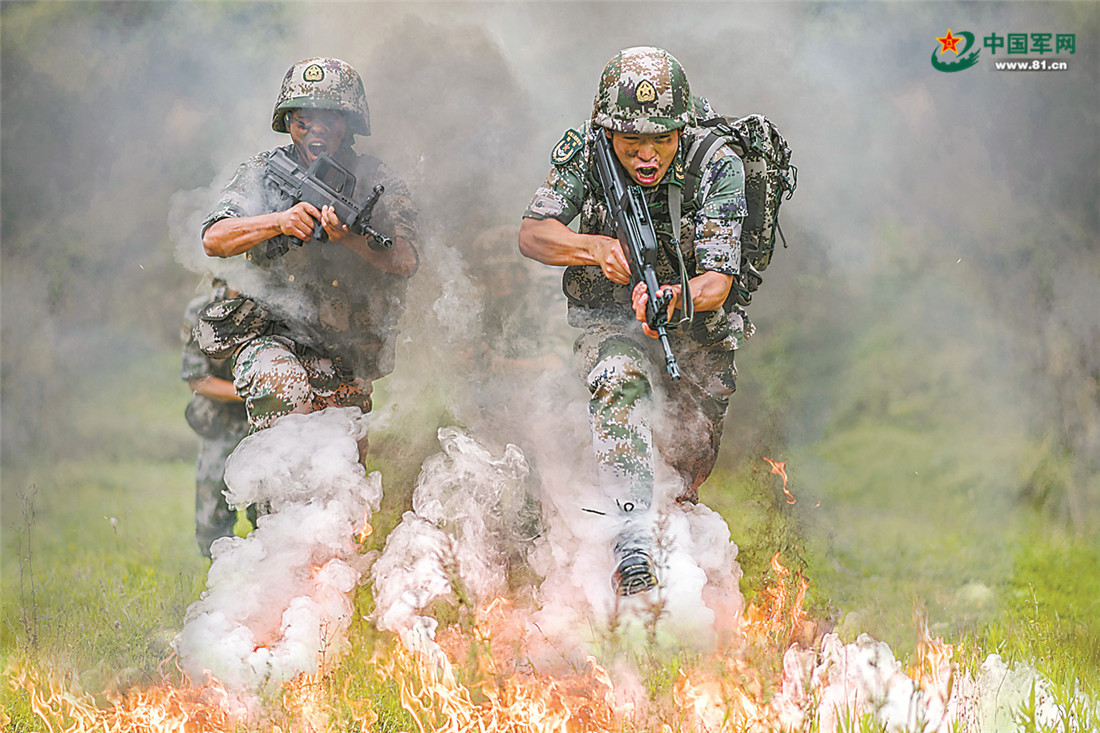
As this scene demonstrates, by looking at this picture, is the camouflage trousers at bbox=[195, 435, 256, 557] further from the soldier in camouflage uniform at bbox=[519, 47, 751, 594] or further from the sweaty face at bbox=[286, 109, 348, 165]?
the soldier in camouflage uniform at bbox=[519, 47, 751, 594]

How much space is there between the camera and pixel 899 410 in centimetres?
536

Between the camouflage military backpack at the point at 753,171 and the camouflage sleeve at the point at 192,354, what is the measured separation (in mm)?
2375

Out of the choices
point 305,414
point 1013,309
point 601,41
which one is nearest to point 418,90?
point 601,41

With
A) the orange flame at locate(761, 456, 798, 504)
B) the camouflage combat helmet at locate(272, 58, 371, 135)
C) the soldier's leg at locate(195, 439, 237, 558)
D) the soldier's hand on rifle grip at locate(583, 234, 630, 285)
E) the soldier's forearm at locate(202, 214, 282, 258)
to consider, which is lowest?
the soldier's leg at locate(195, 439, 237, 558)

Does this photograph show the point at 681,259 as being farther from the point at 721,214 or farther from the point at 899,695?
the point at 899,695

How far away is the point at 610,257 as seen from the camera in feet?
13.5

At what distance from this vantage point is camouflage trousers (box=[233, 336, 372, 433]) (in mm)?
4461

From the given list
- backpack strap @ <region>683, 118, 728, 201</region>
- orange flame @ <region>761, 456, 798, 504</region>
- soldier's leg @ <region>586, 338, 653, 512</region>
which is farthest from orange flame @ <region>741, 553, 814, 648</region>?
backpack strap @ <region>683, 118, 728, 201</region>

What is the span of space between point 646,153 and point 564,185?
1.17 ft

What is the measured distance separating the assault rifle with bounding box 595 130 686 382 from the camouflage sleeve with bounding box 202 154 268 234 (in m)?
1.50

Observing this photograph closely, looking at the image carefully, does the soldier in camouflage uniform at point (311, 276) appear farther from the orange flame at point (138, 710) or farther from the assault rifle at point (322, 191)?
the orange flame at point (138, 710)

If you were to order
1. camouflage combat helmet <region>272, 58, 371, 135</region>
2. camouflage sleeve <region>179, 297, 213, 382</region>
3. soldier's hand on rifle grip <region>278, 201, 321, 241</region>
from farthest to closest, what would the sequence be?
1. camouflage sleeve <region>179, 297, 213, 382</region>
2. camouflage combat helmet <region>272, 58, 371, 135</region>
3. soldier's hand on rifle grip <region>278, 201, 321, 241</region>

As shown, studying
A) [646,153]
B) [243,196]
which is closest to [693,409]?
[646,153]

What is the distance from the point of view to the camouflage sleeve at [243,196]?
4.52 m
